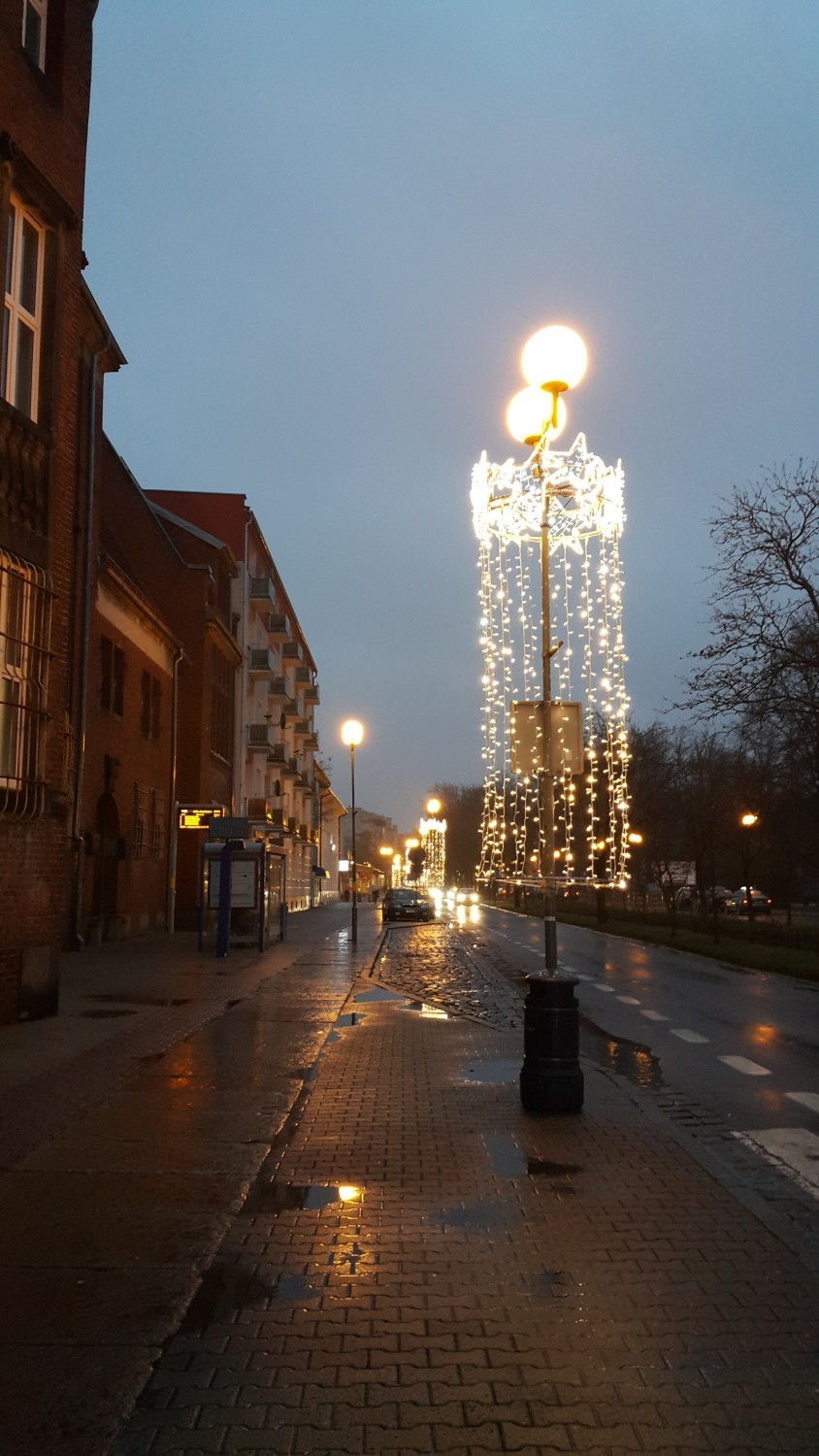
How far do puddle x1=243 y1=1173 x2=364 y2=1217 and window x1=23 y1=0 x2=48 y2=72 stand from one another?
1250 centimetres

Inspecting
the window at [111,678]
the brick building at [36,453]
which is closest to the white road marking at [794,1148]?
the brick building at [36,453]

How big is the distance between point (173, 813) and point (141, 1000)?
729 inches

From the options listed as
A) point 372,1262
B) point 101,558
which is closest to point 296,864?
point 101,558

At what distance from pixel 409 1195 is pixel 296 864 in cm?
6132

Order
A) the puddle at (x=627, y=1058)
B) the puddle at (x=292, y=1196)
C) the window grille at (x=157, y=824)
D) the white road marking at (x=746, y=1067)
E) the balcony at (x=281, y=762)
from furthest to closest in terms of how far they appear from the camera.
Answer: the balcony at (x=281, y=762) → the window grille at (x=157, y=824) → the white road marking at (x=746, y=1067) → the puddle at (x=627, y=1058) → the puddle at (x=292, y=1196)

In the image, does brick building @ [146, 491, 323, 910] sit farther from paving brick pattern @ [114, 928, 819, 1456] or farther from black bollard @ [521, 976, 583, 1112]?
paving brick pattern @ [114, 928, 819, 1456]

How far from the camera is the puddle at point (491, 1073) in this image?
9852 millimetres

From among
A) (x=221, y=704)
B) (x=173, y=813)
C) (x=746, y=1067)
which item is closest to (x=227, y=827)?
(x=173, y=813)

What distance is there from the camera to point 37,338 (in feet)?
42.6

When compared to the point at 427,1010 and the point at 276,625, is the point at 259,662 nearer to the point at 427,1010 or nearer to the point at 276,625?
the point at 276,625

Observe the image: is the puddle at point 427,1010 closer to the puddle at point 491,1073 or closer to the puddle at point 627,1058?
the puddle at point 627,1058

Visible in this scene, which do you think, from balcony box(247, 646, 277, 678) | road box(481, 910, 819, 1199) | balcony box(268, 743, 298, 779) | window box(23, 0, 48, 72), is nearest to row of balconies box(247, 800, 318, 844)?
balcony box(268, 743, 298, 779)

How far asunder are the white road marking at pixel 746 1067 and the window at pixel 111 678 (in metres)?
17.9

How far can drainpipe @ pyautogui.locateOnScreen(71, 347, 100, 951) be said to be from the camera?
75.6 ft
